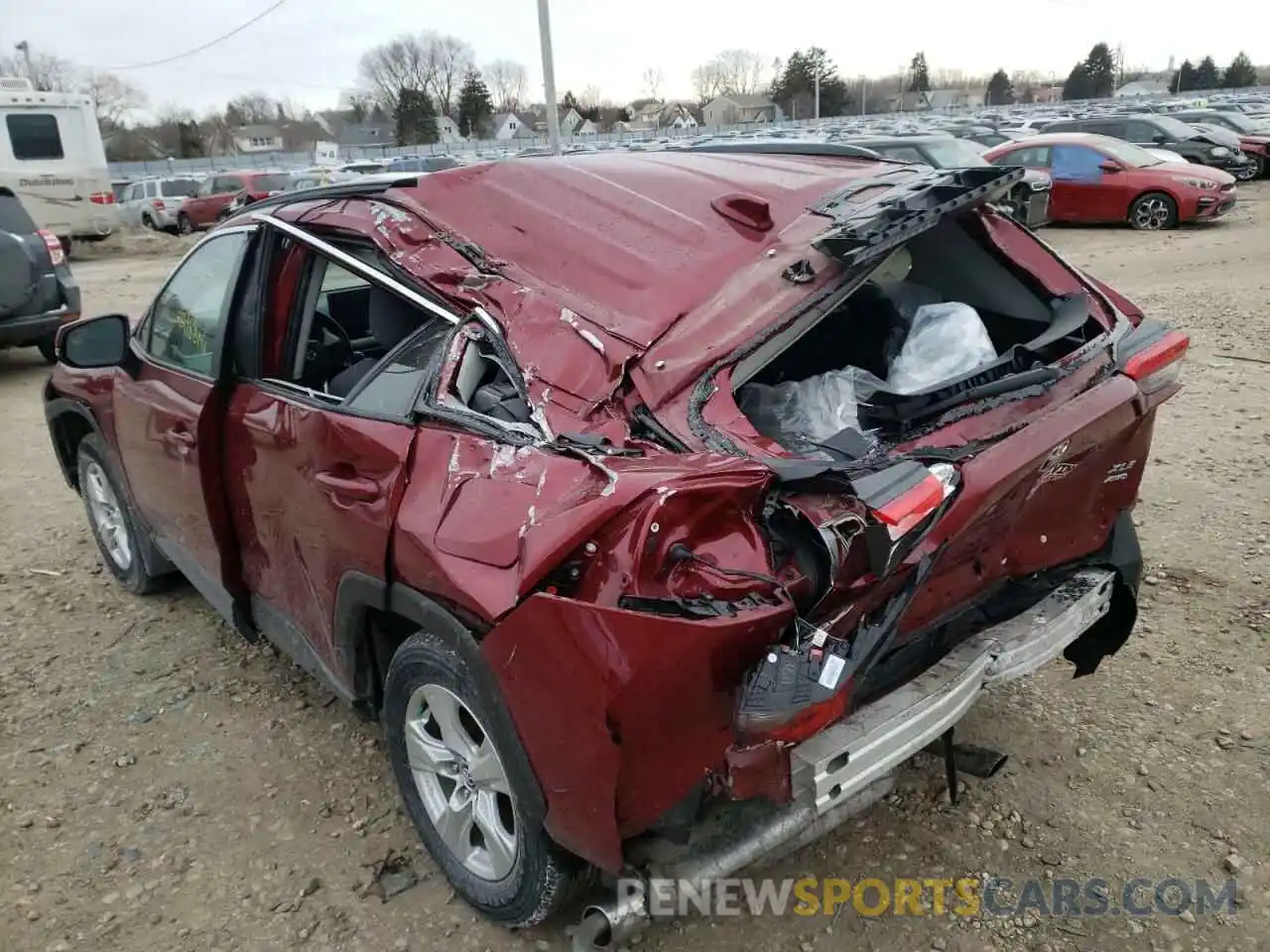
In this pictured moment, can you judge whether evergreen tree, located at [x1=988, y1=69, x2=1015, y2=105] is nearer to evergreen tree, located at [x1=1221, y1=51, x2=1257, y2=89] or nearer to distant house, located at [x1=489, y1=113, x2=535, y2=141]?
evergreen tree, located at [x1=1221, y1=51, x2=1257, y2=89]

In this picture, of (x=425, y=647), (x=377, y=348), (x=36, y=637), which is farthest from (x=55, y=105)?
(x=425, y=647)

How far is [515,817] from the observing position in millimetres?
2199

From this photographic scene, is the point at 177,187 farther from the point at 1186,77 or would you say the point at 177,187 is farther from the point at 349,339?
the point at 1186,77

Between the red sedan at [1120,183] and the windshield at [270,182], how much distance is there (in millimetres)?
14788

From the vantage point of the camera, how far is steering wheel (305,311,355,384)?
3289mm

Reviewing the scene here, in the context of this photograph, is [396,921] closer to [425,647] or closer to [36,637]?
[425,647]

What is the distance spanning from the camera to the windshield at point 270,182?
70.1 feet

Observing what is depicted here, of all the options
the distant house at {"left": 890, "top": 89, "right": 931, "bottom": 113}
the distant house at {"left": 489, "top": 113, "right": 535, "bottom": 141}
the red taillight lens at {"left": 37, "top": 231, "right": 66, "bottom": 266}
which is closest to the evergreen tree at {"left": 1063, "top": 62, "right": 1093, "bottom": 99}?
the distant house at {"left": 890, "top": 89, "right": 931, "bottom": 113}

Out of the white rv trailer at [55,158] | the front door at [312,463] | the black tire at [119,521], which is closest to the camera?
the front door at [312,463]

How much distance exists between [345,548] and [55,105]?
1786 cm

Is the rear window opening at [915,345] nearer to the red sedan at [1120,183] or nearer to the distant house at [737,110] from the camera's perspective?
the red sedan at [1120,183]

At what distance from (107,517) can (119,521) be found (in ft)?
0.60

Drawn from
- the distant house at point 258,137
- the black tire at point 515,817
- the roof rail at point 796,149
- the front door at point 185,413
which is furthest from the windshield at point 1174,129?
the distant house at point 258,137

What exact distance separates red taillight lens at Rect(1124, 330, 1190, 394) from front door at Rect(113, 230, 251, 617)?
2.66 m
